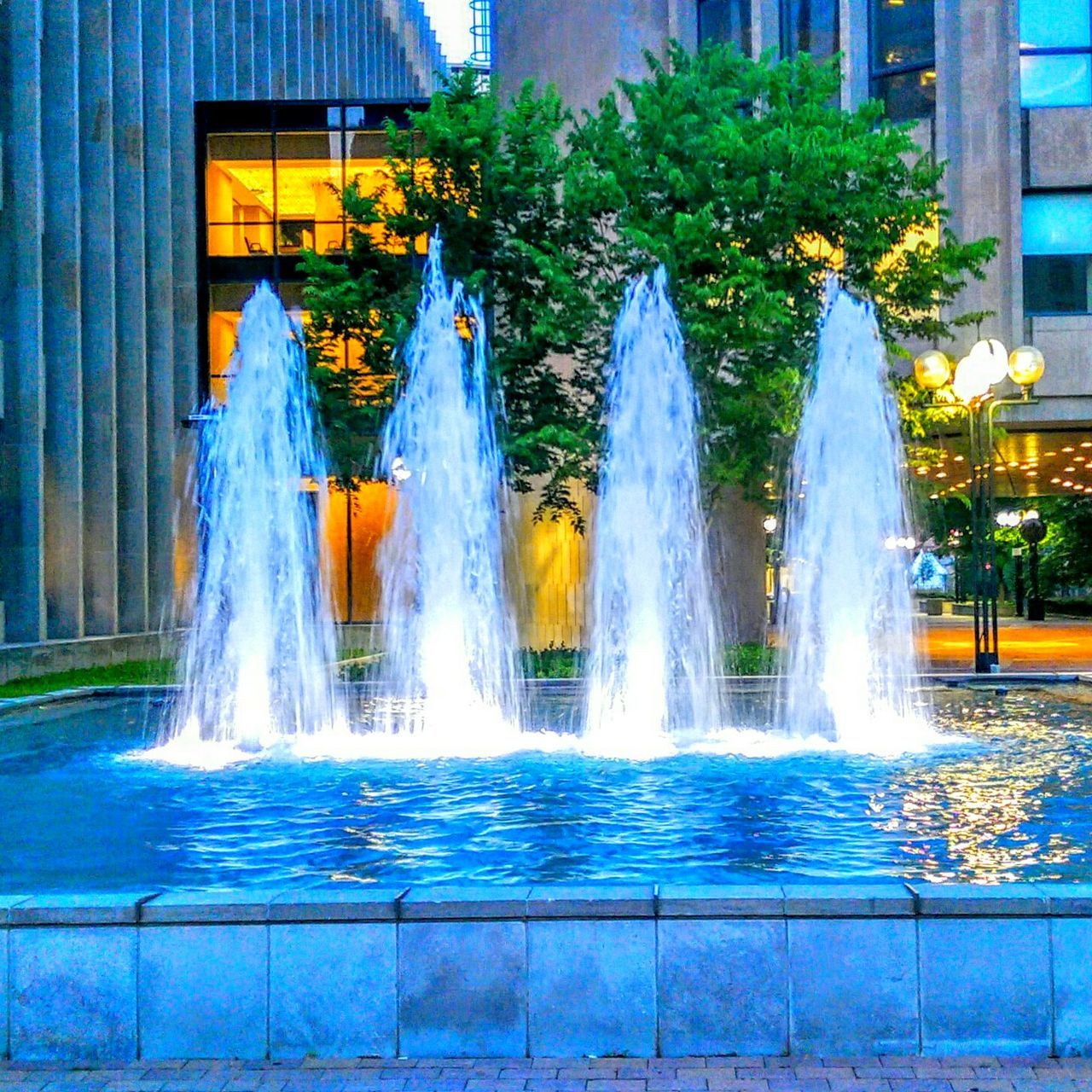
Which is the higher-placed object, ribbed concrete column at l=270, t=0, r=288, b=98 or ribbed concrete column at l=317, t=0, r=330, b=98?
ribbed concrete column at l=317, t=0, r=330, b=98

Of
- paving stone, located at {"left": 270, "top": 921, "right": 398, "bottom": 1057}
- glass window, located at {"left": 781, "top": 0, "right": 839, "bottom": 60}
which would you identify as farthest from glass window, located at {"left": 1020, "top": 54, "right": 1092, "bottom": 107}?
paving stone, located at {"left": 270, "top": 921, "right": 398, "bottom": 1057}

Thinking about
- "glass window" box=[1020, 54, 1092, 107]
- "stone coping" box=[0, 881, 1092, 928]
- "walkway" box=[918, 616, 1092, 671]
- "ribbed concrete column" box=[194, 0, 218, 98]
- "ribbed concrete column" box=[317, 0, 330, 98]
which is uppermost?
"ribbed concrete column" box=[317, 0, 330, 98]

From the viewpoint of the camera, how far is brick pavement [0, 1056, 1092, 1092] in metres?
4.66

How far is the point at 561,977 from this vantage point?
5.07 meters

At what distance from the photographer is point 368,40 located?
52844mm

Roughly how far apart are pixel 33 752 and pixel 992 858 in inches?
328

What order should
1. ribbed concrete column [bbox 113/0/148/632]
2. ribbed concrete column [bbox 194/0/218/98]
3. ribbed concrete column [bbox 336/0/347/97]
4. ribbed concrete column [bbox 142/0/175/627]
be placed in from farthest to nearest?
ribbed concrete column [bbox 336/0/347/97]
ribbed concrete column [bbox 194/0/218/98]
ribbed concrete column [bbox 142/0/175/627]
ribbed concrete column [bbox 113/0/148/632]

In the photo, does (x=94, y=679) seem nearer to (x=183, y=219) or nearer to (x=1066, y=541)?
(x=183, y=219)

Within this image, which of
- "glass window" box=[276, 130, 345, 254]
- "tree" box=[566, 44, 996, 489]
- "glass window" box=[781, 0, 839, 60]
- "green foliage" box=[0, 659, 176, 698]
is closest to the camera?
"green foliage" box=[0, 659, 176, 698]

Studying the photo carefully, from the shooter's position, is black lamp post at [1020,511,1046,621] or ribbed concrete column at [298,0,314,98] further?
black lamp post at [1020,511,1046,621]

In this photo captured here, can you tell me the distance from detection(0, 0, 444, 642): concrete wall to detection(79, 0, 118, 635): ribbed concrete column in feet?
0.10

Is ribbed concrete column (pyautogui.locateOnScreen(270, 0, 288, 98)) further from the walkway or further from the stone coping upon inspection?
the stone coping

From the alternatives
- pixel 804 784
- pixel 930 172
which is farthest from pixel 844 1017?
pixel 930 172

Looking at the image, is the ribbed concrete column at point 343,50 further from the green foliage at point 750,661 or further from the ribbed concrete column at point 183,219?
the green foliage at point 750,661
